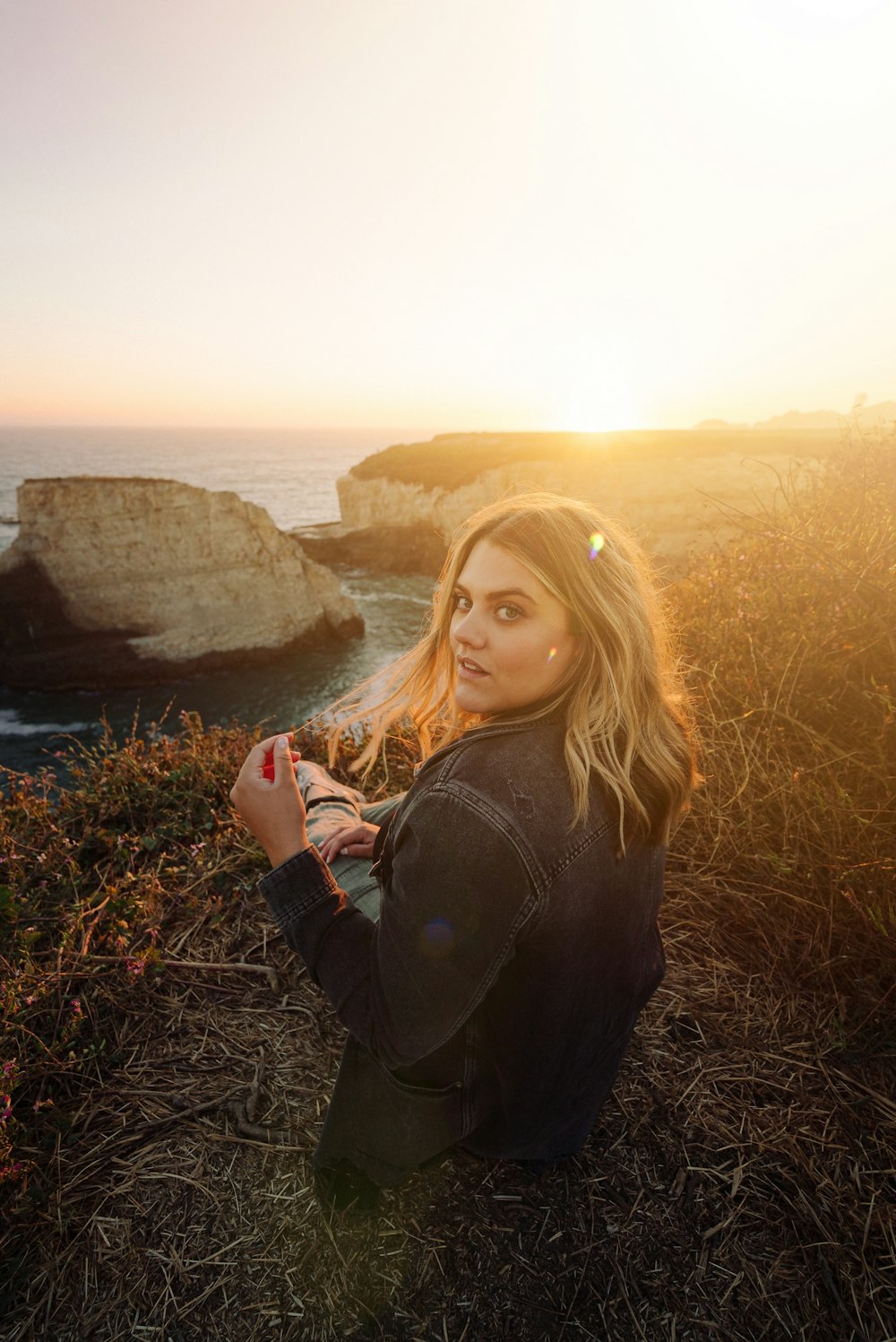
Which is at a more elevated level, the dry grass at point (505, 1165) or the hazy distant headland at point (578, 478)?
the hazy distant headland at point (578, 478)

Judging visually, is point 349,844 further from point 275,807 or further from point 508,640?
point 508,640

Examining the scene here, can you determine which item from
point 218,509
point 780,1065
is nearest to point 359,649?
point 218,509

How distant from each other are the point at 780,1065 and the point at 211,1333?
194 centimetres

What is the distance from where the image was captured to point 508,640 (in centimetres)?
140

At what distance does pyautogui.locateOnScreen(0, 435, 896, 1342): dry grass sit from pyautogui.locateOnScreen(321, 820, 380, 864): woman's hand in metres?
0.79

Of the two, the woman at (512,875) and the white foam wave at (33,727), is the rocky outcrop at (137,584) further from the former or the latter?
the woman at (512,875)

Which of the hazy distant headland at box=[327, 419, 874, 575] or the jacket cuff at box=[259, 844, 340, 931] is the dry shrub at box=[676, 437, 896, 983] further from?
the hazy distant headland at box=[327, 419, 874, 575]

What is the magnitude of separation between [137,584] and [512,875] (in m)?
21.7

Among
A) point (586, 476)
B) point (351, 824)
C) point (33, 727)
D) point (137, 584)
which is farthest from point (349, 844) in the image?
point (586, 476)

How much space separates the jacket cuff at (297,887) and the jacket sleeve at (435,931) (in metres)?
0.17

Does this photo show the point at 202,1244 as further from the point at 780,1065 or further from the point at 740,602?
the point at 740,602

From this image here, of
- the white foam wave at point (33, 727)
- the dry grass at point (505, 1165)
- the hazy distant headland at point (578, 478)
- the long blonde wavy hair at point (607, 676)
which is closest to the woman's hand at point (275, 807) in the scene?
A: the long blonde wavy hair at point (607, 676)

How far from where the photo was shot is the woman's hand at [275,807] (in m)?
1.54

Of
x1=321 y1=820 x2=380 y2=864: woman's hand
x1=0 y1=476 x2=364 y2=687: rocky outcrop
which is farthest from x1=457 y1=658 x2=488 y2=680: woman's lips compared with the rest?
x1=0 y1=476 x2=364 y2=687: rocky outcrop
